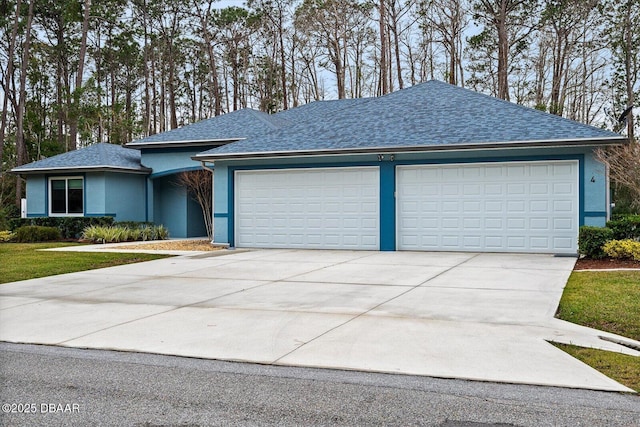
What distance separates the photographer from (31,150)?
121ft

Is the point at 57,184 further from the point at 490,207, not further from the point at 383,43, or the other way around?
the point at 383,43

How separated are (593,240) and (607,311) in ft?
21.5

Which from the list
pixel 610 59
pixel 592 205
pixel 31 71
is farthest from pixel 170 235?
pixel 610 59

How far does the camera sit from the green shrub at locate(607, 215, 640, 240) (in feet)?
45.9

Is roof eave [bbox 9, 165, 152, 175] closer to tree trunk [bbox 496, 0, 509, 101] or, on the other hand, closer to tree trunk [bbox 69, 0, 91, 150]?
tree trunk [bbox 69, 0, 91, 150]

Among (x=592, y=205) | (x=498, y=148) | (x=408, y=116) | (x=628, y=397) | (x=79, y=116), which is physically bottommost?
(x=628, y=397)

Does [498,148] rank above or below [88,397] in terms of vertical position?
above

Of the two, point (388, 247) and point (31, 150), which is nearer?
point (388, 247)

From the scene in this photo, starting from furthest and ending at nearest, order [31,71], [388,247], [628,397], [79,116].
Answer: [31,71]
[79,116]
[388,247]
[628,397]

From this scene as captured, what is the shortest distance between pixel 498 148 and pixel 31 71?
36.0 metres

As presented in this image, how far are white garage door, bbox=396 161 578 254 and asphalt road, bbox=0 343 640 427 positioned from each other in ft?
36.7

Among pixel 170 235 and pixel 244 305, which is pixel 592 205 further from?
pixel 170 235

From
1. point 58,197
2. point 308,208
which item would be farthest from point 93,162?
point 308,208

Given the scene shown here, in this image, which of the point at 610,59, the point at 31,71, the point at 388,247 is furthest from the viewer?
the point at 31,71
